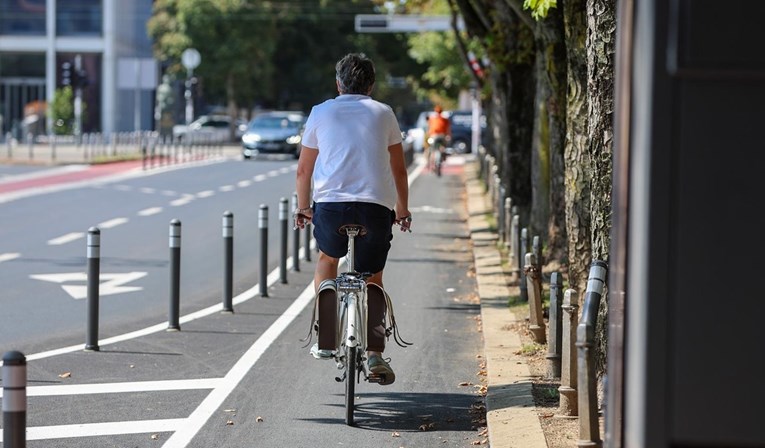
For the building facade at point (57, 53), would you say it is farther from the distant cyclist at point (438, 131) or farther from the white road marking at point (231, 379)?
the white road marking at point (231, 379)

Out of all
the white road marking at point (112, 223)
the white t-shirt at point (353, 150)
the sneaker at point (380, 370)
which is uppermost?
the white t-shirt at point (353, 150)

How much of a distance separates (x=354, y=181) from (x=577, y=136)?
155 inches

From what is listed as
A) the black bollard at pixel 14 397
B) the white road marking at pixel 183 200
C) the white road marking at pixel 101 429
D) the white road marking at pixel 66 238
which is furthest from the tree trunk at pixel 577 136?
the white road marking at pixel 183 200

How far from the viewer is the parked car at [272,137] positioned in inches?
2039

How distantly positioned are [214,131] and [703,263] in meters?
71.2

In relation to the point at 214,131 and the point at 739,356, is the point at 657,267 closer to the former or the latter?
the point at 739,356

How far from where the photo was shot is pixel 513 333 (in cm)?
1116

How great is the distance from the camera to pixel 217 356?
10586 millimetres

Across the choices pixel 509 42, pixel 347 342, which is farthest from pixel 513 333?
pixel 509 42

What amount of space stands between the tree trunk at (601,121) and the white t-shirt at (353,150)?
144cm

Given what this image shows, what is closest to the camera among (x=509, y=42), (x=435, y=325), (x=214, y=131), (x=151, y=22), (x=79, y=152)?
(x=435, y=325)

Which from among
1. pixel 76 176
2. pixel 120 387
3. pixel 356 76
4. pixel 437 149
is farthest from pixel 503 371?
pixel 437 149

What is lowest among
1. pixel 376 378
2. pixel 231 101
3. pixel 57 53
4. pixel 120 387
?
pixel 120 387

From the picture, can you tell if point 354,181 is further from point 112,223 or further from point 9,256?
point 112,223
